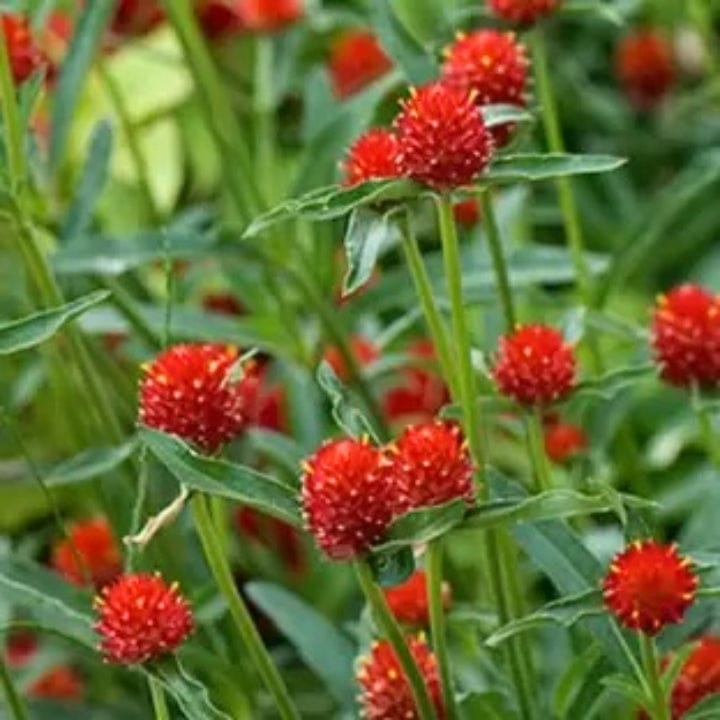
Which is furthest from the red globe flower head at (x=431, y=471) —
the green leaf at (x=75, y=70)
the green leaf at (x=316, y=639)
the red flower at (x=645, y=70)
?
the red flower at (x=645, y=70)

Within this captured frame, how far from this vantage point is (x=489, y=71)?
1194 mm

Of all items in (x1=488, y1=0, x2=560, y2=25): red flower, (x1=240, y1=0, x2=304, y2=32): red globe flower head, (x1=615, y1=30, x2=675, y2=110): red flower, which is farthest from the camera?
(x1=615, y1=30, x2=675, y2=110): red flower

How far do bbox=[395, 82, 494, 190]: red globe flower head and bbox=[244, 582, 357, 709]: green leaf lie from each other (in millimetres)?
407

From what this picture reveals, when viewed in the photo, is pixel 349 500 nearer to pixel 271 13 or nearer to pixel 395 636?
pixel 395 636

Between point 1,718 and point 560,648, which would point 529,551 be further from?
point 1,718

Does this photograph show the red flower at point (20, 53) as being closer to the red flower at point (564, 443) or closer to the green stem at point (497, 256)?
the green stem at point (497, 256)

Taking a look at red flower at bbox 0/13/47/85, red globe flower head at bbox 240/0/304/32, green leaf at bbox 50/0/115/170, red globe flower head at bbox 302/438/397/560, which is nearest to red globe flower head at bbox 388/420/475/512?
red globe flower head at bbox 302/438/397/560

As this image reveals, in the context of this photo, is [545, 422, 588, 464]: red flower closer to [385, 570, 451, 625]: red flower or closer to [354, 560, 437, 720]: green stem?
[385, 570, 451, 625]: red flower

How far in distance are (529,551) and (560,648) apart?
0.28 meters

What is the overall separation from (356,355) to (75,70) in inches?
13.1

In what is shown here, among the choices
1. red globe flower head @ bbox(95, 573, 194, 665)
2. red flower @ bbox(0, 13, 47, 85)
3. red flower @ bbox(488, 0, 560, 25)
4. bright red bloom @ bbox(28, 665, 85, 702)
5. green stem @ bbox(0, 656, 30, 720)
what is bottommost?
bright red bloom @ bbox(28, 665, 85, 702)

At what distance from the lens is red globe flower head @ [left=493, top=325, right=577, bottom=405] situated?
3.76 feet

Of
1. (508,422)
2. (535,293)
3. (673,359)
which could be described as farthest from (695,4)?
(673,359)

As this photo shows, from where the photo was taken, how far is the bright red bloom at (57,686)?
1.55 metres
